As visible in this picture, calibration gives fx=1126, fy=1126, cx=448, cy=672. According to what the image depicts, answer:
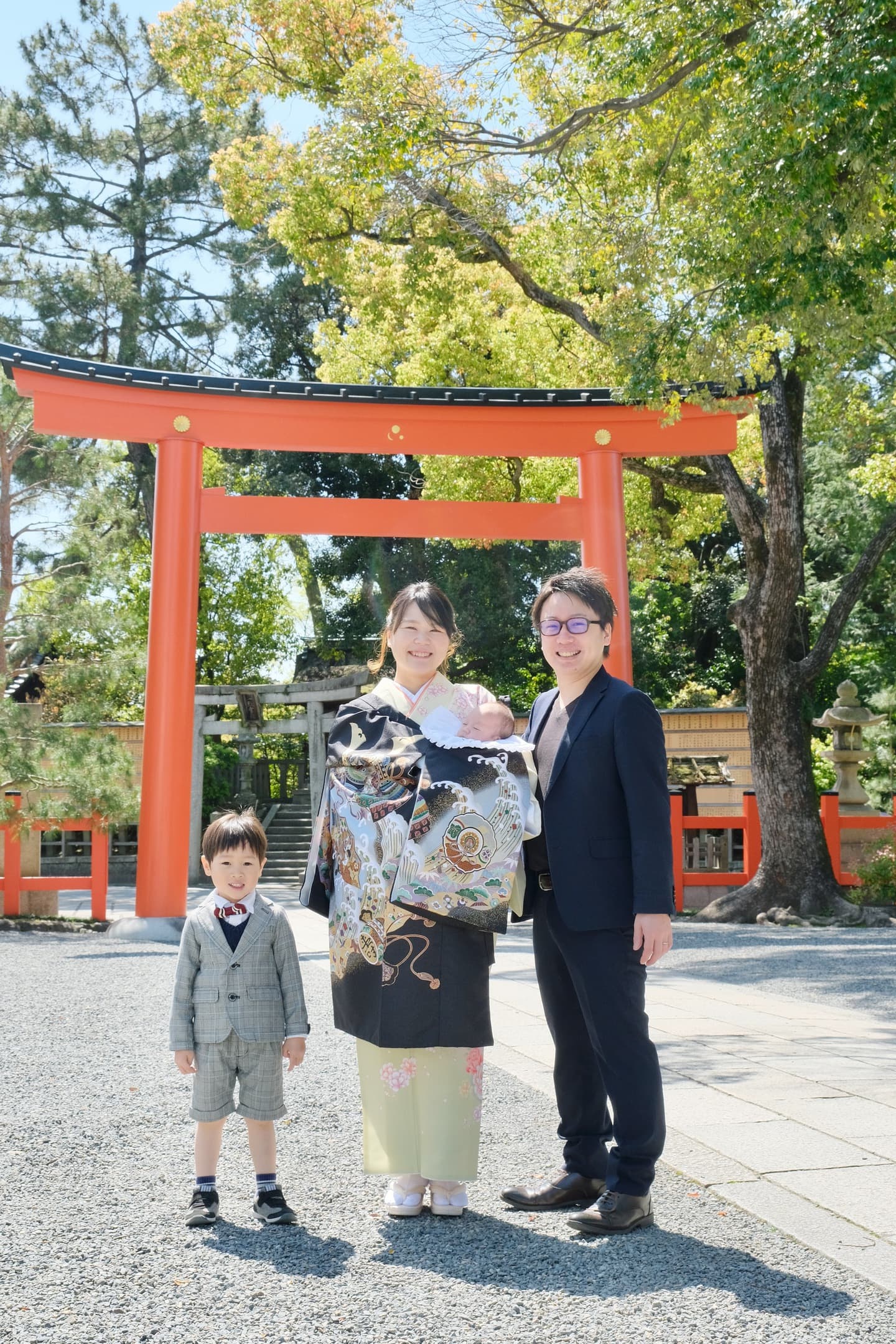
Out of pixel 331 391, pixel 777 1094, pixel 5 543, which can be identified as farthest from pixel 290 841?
pixel 777 1094

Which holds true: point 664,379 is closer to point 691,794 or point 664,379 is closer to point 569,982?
point 569,982

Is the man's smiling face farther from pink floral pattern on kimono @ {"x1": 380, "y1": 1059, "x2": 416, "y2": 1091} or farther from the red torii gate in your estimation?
the red torii gate

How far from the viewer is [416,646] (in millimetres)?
2604

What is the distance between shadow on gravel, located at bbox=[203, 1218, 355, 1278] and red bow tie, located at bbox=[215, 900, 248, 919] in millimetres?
644

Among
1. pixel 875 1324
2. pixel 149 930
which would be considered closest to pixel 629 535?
pixel 149 930

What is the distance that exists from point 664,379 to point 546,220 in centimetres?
227

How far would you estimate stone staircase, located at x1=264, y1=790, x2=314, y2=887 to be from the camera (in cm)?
1540

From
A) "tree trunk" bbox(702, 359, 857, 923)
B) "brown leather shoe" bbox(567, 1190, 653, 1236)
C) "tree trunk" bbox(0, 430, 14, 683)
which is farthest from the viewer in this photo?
"tree trunk" bbox(0, 430, 14, 683)

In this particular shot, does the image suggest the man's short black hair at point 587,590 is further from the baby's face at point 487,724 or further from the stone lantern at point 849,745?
the stone lantern at point 849,745

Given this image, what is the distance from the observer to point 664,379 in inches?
268

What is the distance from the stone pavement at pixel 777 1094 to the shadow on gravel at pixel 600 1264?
170 mm

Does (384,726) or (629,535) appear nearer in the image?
(384,726)

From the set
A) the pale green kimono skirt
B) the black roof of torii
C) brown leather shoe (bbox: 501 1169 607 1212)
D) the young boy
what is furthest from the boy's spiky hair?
the black roof of torii

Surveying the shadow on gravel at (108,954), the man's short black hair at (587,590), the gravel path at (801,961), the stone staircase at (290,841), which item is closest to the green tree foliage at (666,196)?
the gravel path at (801,961)
